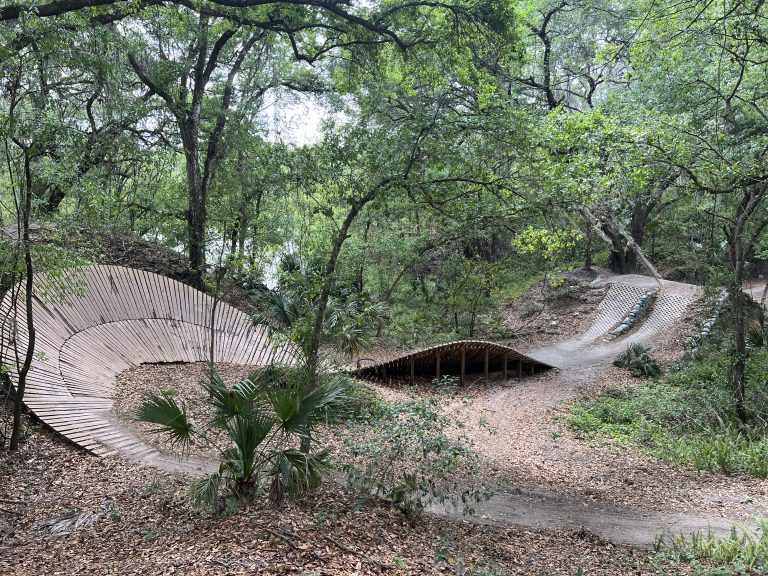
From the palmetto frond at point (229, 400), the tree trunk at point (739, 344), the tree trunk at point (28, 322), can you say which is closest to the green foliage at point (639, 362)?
the tree trunk at point (739, 344)

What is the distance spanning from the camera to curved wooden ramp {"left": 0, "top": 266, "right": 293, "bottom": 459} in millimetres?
6828

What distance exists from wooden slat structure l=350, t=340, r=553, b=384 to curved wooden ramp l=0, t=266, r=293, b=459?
276 cm

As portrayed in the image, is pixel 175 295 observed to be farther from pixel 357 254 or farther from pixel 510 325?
pixel 510 325

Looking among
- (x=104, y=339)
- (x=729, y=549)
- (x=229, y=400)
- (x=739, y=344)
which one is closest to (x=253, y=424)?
(x=229, y=400)

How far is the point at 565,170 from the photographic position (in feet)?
25.7

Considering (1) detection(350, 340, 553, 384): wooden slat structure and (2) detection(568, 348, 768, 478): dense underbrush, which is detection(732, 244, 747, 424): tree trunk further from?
(1) detection(350, 340, 553, 384): wooden slat structure

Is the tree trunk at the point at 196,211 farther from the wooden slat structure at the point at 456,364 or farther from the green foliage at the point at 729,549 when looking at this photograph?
the green foliage at the point at 729,549

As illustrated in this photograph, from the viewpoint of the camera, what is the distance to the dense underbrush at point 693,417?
7.71 metres

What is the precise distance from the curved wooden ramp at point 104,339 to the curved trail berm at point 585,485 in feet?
14.4

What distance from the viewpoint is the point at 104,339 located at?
9500mm

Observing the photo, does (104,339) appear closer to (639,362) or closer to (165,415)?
(165,415)

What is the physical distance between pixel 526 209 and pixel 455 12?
2803mm

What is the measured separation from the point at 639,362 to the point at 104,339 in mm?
12752

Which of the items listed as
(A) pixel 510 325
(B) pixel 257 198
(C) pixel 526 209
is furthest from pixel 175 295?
(A) pixel 510 325
